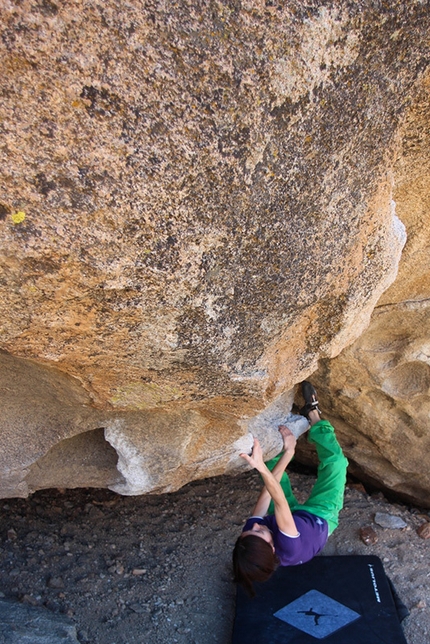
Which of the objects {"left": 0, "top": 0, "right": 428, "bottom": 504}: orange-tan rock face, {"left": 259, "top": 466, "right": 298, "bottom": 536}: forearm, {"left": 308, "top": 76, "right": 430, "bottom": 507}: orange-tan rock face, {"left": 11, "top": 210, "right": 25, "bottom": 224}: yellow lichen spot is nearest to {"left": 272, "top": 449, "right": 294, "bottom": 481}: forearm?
{"left": 259, "top": 466, "right": 298, "bottom": 536}: forearm

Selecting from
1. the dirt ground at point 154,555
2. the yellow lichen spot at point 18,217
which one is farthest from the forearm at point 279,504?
the yellow lichen spot at point 18,217

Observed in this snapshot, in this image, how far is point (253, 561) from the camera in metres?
2.09

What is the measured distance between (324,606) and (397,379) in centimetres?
107

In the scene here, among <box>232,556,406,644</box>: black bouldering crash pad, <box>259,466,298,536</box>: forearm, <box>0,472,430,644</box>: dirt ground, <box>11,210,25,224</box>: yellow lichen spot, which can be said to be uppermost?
<box>11,210,25,224</box>: yellow lichen spot

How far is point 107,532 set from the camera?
8.93ft

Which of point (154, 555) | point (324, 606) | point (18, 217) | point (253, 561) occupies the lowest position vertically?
point (324, 606)

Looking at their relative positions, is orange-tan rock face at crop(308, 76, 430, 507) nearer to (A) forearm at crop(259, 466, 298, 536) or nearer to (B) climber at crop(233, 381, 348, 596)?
(B) climber at crop(233, 381, 348, 596)

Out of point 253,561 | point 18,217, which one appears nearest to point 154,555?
point 253,561

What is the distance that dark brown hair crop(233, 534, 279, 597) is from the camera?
2092 millimetres

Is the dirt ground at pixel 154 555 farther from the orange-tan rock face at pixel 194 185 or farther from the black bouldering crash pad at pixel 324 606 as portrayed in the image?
the orange-tan rock face at pixel 194 185

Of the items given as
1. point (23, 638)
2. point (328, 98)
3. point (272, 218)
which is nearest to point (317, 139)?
point (328, 98)

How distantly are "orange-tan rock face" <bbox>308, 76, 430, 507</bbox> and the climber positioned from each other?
0.25 m

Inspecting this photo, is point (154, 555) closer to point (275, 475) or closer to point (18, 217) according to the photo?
point (275, 475)

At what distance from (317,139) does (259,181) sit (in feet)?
0.48
